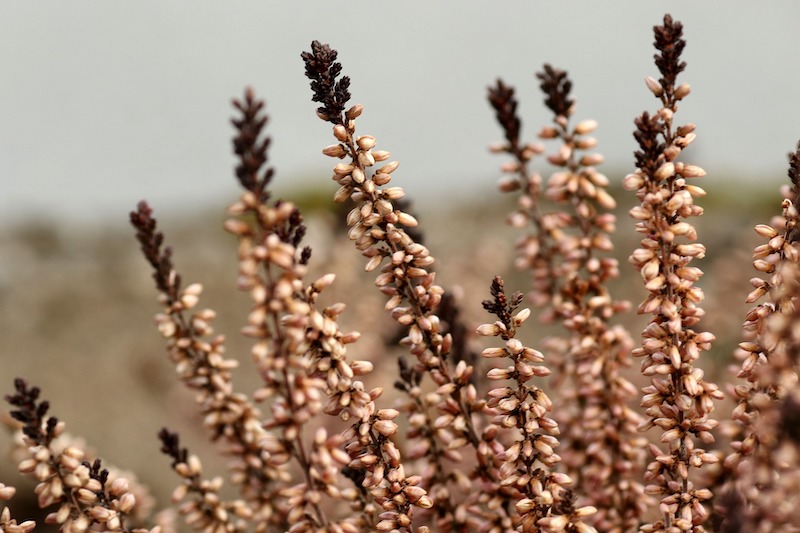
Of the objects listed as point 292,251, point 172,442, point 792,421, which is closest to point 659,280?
point 792,421

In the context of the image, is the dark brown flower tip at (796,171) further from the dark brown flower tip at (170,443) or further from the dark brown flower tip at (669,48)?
the dark brown flower tip at (170,443)

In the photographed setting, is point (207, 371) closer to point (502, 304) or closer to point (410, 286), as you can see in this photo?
point (410, 286)

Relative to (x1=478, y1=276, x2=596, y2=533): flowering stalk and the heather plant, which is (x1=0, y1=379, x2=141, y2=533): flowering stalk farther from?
(x1=478, y1=276, x2=596, y2=533): flowering stalk

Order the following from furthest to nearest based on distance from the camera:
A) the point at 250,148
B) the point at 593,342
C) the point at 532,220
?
the point at 532,220
the point at 593,342
the point at 250,148

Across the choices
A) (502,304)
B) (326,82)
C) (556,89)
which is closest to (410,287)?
(502,304)

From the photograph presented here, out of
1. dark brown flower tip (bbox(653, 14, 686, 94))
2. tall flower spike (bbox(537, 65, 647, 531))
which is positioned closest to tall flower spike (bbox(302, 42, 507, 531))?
tall flower spike (bbox(537, 65, 647, 531))

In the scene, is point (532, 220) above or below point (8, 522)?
above

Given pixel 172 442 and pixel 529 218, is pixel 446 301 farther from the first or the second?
pixel 172 442
